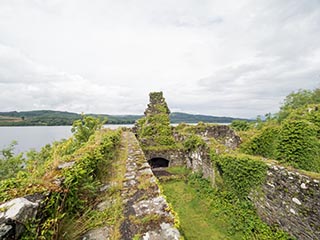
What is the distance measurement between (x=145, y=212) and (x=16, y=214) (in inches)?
61.2

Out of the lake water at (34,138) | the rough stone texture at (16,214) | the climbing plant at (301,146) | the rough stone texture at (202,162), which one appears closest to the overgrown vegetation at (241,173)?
the rough stone texture at (202,162)

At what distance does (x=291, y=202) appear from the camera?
4.50 metres

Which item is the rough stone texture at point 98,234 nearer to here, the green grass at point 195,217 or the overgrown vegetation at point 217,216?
the green grass at point 195,217

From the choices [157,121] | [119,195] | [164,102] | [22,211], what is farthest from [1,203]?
[164,102]

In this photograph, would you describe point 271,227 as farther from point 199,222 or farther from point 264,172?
point 199,222

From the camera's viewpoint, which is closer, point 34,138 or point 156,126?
point 156,126

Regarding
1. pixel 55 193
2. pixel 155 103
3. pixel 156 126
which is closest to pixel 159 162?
pixel 156 126

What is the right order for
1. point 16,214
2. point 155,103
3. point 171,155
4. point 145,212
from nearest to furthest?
point 16,214
point 145,212
point 171,155
point 155,103

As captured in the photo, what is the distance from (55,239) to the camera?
190cm

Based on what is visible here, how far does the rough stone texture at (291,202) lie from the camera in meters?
4.04

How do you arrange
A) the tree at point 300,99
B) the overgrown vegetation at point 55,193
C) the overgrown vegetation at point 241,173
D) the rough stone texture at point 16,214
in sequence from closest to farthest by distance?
the rough stone texture at point 16,214
the overgrown vegetation at point 55,193
the overgrown vegetation at point 241,173
the tree at point 300,99

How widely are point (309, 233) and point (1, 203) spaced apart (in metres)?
5.82

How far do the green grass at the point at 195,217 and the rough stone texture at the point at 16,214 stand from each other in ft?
12.3

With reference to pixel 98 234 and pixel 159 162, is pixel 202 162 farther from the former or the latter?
pixel 98 234
